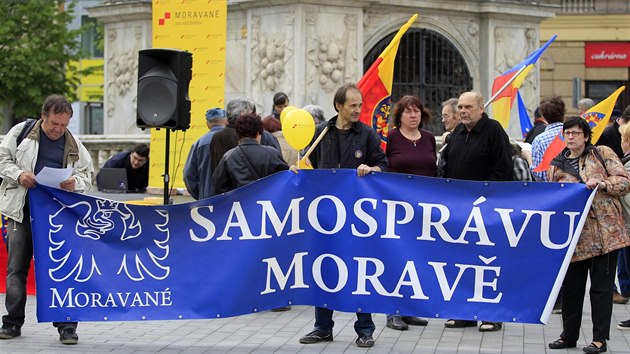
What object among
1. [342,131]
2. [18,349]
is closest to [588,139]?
[342,131]

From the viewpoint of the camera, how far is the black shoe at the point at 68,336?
33.4 ft

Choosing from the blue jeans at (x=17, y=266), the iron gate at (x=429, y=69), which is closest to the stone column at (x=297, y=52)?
the iron gate at (x=429, y=69)

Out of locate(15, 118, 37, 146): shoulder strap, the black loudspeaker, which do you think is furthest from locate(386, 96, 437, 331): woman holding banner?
locate(15, 118, 37, 146): shoulder strap

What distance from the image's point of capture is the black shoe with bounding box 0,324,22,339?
1045 cm

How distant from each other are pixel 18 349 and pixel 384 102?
197 inches

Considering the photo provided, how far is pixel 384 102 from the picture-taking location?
44.2 ft

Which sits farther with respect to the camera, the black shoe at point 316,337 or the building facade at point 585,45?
the building facade at point 585,45

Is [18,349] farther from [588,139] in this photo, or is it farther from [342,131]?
[588,139]

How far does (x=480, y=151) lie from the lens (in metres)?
11.1

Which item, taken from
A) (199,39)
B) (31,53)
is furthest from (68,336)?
(31,53)

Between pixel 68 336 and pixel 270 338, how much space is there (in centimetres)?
161

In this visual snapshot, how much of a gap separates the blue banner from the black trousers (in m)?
0.51

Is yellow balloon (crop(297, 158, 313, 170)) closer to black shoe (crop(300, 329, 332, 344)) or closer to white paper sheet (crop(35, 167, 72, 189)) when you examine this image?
black shoe (crop(300, 329, 332, 344))

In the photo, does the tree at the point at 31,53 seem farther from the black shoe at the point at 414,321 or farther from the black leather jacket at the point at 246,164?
the black shoe at the point at 414,321
